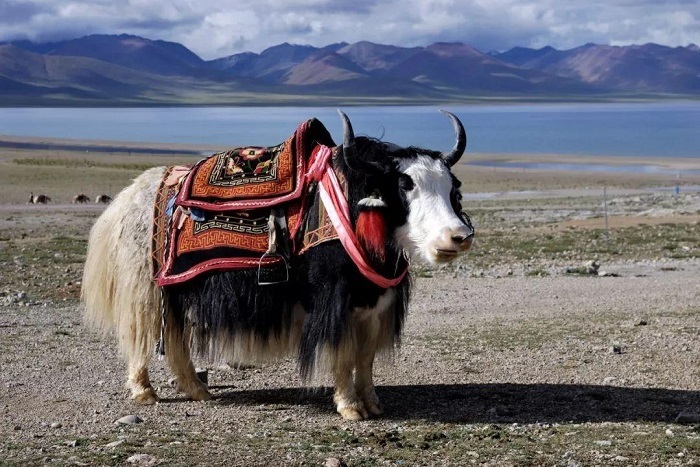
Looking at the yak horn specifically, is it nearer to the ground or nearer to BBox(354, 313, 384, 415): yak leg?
BBox(354, 313, 384, 415): yak leg

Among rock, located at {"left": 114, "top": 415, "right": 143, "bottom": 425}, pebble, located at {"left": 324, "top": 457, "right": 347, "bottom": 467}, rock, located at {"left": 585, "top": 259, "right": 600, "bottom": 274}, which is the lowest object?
rock, located at {"left": 585, "top": 259, "right": 600, "bottom": 274}

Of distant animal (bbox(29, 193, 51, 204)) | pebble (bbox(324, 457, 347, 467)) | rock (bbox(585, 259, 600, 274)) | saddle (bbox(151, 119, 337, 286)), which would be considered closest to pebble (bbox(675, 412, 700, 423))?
pebble (bbox(324, 457, 347, 467))

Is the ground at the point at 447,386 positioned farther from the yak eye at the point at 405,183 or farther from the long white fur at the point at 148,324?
the yak eye at the point at 405,183

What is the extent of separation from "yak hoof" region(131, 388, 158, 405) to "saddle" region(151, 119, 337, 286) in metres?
0.67

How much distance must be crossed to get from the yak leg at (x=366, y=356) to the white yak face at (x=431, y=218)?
494mm

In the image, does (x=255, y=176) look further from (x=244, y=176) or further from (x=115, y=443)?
(x=115, y=443)

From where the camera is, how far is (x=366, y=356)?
18.6ft

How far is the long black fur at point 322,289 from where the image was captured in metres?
5.27

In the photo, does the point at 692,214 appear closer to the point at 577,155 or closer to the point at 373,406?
the point at 373,406

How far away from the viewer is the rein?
5.26 meters

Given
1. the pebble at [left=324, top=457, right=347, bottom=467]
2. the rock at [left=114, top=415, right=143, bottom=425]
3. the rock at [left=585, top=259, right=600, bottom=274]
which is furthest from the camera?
the rock at [left=585, top=259, right=600, bottom=274]

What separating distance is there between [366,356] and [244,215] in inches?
38.7

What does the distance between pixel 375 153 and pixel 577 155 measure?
53.6m

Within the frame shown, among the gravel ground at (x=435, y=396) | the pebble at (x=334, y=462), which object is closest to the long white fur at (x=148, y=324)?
the gravel ground at (x=435, y=396)
